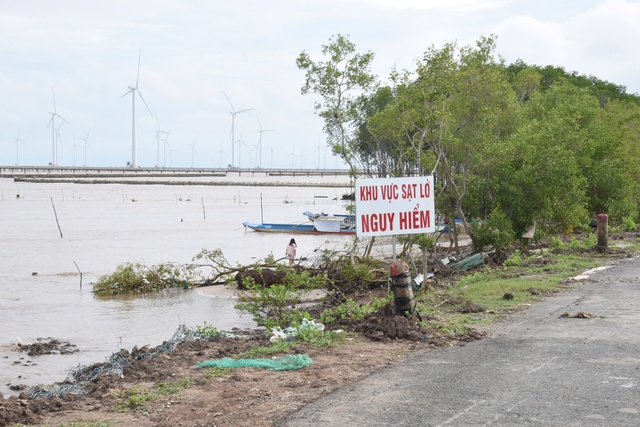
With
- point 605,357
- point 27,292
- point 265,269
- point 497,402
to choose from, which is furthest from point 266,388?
point 27,292

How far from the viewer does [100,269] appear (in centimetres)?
3409

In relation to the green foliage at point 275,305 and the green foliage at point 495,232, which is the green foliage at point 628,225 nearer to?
the green foliage at point 495,232

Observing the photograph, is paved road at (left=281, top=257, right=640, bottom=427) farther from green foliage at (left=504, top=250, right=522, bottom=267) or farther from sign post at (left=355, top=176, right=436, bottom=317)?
green foliage at (left=504, top=250, right=522, bottom=267)

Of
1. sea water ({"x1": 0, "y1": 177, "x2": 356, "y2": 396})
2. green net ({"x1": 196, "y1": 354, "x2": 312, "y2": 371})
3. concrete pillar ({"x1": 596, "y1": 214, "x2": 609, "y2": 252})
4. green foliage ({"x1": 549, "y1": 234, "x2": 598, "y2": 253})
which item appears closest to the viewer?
green net ({"x1": 196, "y1": 354, "x2": 312, "y2": 371})

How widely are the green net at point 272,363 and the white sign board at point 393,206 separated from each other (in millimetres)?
2822

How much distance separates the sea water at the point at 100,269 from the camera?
18.1 metres

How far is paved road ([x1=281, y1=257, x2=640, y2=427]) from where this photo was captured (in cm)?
771

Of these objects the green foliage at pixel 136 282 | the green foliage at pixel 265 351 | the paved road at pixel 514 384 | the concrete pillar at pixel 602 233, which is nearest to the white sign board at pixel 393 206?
the paved road at pixel 514 384

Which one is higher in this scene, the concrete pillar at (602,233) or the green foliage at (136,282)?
the concrete pillar at (602,233)

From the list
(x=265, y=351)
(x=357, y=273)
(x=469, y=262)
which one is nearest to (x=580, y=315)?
(x=265, y=351)

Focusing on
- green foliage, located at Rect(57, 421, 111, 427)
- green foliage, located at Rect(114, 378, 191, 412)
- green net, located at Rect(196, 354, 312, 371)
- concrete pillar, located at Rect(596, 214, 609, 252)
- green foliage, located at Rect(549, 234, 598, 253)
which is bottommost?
green foliage, located at Rect(57, 421, 111, 427)

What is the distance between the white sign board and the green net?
2.82 metres

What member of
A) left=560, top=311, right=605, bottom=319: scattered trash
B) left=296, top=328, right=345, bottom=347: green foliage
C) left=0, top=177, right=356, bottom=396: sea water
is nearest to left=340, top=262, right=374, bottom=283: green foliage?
left=0, top=177, right=356, bottom=396: sea water

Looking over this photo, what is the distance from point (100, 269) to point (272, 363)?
25480mm
